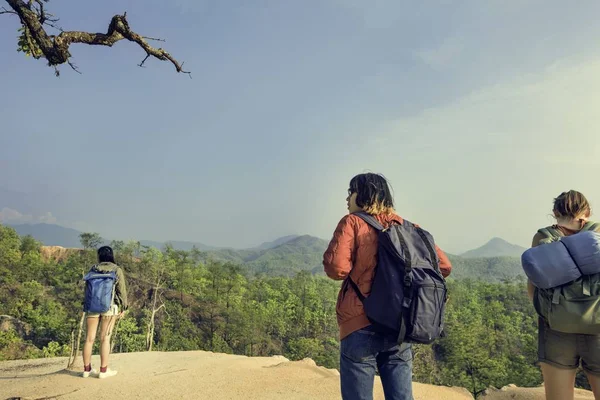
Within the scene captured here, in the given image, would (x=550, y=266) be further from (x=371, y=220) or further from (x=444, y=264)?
(x=371, y=220)

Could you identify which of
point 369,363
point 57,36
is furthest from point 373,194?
point 57,36

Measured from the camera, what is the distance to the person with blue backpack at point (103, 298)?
17.1 ft

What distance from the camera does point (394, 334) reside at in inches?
86.1

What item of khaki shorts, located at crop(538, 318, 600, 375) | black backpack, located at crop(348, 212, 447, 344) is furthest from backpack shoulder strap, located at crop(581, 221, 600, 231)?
black backpack, located at crop(348, 212, 447, 344)

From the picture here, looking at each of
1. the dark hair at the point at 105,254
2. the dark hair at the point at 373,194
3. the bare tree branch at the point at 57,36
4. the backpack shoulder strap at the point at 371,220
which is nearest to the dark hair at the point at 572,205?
the dark hair at the point at 373,194

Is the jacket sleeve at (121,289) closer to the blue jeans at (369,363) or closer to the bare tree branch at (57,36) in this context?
the bare tree branch at (57,36)

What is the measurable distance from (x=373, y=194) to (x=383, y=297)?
23.8 inches

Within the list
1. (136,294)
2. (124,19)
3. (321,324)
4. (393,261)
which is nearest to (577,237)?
(393,261)

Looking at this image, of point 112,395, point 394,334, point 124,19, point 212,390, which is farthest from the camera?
point 212,390

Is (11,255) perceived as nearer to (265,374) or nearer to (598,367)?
(265,374)

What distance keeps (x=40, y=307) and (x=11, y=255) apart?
11.3m

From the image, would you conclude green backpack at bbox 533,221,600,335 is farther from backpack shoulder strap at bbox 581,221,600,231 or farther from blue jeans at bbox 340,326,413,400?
blue jeans at bbox 340,326,413,400

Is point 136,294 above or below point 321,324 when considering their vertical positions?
above

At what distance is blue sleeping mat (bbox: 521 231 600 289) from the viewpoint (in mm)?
2457
